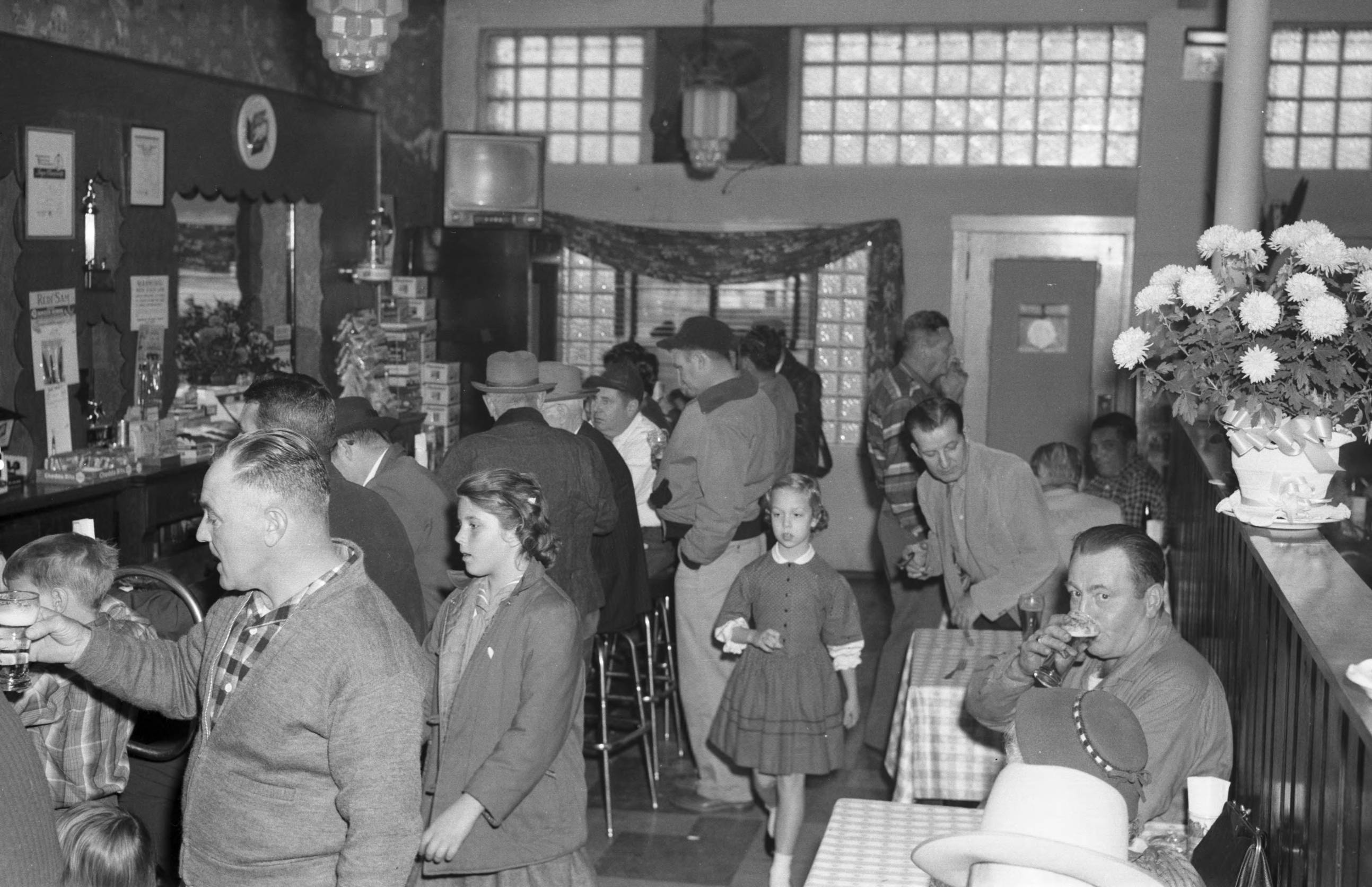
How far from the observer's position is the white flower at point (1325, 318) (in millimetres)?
3023

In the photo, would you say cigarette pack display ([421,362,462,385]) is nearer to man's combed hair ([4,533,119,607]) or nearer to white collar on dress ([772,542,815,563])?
white collar on dress ([772,542,815,563])

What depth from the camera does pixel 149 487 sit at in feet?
19.6

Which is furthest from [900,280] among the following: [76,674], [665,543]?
[76,674]

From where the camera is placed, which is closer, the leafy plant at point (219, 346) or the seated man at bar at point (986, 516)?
the seated man at bar at point (986, 516)

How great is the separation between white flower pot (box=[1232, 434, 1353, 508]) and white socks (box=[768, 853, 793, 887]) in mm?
1931

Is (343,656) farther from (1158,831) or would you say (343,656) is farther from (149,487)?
(149,487)

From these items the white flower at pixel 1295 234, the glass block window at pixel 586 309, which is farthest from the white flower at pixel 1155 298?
the glass block window at pixel 586 309

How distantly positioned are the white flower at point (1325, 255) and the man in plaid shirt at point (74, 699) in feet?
8.76

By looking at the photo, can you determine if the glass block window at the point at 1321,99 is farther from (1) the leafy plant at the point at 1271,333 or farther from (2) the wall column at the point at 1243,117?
(1) the leafy plant at the point at 1271,333

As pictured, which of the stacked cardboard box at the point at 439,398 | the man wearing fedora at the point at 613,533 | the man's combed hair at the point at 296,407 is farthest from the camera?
the stacked cardboard box at the point at 439,398

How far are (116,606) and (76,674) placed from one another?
270 millimetres

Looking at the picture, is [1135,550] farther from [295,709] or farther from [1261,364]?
[295,709]

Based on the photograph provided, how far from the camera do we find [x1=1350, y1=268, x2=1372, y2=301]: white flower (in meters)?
3.02

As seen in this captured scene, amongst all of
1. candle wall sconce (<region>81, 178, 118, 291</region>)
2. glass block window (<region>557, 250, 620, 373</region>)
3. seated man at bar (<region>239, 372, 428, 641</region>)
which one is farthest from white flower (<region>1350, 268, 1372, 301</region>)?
glass block window (<region>557, 250, 620, 373</region>)
